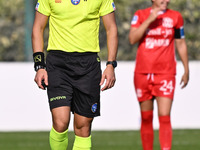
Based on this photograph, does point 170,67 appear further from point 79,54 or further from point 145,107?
point 79,54

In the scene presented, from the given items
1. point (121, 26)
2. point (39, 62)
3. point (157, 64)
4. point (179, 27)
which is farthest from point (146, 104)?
point (121, 26)

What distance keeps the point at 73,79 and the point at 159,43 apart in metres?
1.93

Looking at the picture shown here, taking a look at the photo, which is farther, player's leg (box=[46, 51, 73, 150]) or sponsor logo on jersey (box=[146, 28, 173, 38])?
sponsor logo on jersey (box=[146, 28, 173, 38])

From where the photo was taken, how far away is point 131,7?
14242mm

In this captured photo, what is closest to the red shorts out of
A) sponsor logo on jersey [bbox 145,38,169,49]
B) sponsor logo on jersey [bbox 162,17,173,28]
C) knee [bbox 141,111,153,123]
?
knee [bbox 141,111,153,123]

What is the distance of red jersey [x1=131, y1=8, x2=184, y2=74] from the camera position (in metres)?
8.05

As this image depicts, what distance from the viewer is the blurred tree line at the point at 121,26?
13.6 meters

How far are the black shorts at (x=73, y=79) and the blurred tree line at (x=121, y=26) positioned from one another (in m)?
6.81

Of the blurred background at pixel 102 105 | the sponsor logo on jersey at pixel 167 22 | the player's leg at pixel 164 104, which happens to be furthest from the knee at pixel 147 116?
the blurred background at pixel 102 105

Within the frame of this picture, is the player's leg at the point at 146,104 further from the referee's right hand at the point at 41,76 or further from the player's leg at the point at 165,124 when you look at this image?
the referee's right hand at the point at 41,76

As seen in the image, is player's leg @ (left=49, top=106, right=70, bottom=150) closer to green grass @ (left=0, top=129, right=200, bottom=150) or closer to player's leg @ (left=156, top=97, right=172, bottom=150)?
player's leg @ (left=156, top=97, right=172, bottom=150)

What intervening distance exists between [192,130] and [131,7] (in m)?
3.17

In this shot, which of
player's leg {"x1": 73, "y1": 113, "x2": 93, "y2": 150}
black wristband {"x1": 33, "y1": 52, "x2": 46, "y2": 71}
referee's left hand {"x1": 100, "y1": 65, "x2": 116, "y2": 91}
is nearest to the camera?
referee's left hand {"x1": 100, "y1": 65, "x2": 116, "y2": 91}

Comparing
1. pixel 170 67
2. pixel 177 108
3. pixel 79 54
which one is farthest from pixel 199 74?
pixel 79 54
